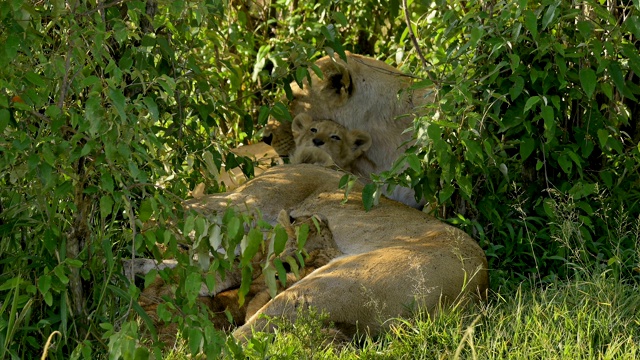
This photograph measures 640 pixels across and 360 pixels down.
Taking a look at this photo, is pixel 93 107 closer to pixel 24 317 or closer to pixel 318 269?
pixel 24 317

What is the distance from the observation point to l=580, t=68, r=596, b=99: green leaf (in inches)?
198

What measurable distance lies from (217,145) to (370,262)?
0.85 meters

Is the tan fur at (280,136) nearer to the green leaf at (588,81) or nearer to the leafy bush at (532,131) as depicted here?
the leafy bush at (532,131)

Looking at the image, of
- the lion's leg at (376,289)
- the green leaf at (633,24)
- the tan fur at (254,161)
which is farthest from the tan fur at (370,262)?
the green leaf at (633,24)

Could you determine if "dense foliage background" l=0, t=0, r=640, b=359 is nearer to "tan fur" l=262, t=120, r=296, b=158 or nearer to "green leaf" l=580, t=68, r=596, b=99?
"green leaf" l=580, t=68, r=596, b=99

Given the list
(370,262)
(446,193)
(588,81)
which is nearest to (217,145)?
(370,262)

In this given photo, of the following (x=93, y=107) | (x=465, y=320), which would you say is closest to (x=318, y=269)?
(x=465, y=320)

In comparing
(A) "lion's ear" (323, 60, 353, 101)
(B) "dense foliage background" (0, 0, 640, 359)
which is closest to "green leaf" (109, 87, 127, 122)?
(B) "dense foliage background" (0, 0, 640, 359)

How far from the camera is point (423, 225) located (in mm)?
5160

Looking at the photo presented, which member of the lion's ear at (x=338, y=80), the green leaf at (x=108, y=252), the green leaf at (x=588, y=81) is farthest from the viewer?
the lion's ear at (x=338, y=80)

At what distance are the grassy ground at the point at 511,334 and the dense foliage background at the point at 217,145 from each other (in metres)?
0.40

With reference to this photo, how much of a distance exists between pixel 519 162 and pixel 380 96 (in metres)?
1.30

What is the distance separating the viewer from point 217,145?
15.1 ft

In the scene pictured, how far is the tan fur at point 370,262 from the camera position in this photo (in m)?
4.34
